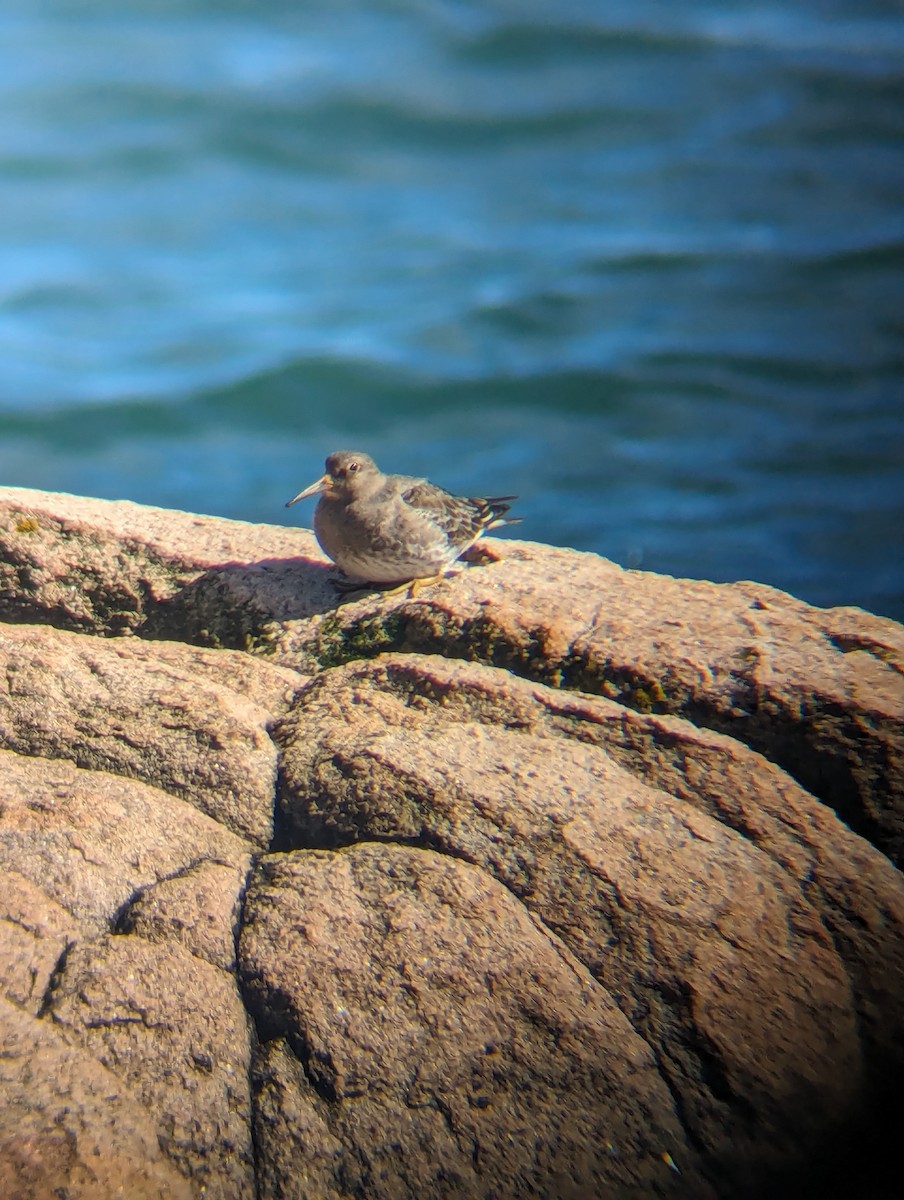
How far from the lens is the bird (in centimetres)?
455

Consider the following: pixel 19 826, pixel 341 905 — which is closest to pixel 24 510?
pixel 19 826

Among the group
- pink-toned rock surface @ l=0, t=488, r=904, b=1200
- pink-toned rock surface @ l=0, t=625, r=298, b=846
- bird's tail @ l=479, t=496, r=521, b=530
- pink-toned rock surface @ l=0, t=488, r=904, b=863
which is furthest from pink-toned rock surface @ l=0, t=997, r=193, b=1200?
bird's tail @ l=479, t=496, r=521, b=530

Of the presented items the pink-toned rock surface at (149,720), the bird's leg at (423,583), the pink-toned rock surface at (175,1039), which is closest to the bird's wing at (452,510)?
the bird's leg at (423,583)

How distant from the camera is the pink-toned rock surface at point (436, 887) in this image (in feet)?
7.88

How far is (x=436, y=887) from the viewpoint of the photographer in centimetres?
294

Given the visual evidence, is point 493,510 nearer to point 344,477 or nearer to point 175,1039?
point 344,477

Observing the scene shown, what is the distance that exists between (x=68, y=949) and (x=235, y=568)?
2.14 m

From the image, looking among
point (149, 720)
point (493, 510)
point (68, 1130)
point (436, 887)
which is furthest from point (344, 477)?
point (68, 1130)

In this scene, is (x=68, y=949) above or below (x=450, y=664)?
below

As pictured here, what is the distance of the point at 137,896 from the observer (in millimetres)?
2939

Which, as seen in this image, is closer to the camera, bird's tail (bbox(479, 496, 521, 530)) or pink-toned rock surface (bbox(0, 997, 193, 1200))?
pink-toned rock surface (bbox(0, 997, 193, 1200))

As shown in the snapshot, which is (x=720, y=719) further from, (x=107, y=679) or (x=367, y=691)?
(x=107, y=679)

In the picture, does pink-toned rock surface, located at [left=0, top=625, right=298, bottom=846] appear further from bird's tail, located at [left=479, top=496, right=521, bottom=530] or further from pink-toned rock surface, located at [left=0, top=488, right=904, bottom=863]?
bird's tail, located at [left=479, top=496, right=521, bottom=530]

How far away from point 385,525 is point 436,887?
2.10m
